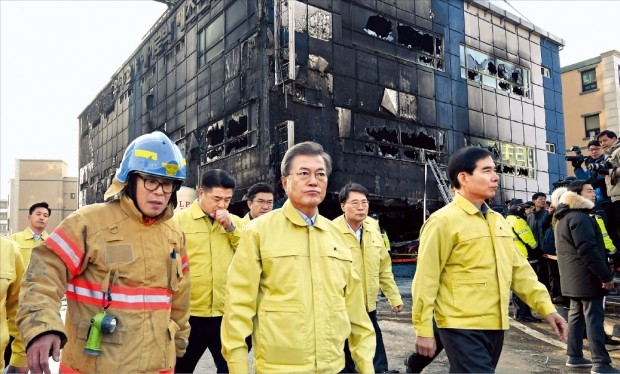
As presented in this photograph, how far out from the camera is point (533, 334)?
7.62 m

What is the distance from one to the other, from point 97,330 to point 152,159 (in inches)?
A: 35.5

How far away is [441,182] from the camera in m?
21.5

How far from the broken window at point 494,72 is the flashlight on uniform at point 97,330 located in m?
23.4

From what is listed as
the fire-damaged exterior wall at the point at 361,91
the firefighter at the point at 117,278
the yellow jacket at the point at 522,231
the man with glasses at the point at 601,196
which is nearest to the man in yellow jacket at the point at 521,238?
the yellow jacket at the point at 522,231

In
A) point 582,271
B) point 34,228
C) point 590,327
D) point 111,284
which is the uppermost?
point 34,228

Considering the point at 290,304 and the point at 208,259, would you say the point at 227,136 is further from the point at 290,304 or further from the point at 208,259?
the point at 290,304

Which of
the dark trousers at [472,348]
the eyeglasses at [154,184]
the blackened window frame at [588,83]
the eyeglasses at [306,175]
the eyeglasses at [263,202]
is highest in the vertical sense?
the blackened window frame at [588,83]

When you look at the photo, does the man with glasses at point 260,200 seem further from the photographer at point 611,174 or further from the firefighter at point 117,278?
the photographer at point 611,174

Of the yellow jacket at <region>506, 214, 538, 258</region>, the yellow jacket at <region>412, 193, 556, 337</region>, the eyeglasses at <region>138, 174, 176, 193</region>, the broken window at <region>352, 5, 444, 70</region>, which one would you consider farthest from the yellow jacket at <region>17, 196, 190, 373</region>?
the broken window at <region>352, 5, 444, 70</region>

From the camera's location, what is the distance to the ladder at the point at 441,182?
2091 centimetres

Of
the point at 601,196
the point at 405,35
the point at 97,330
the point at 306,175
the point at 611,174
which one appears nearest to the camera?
the point at 97,330

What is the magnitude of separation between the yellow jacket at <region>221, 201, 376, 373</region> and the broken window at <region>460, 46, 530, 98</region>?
22.6 m

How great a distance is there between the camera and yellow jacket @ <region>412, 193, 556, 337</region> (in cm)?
341

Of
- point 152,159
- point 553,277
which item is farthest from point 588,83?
point 152,159
